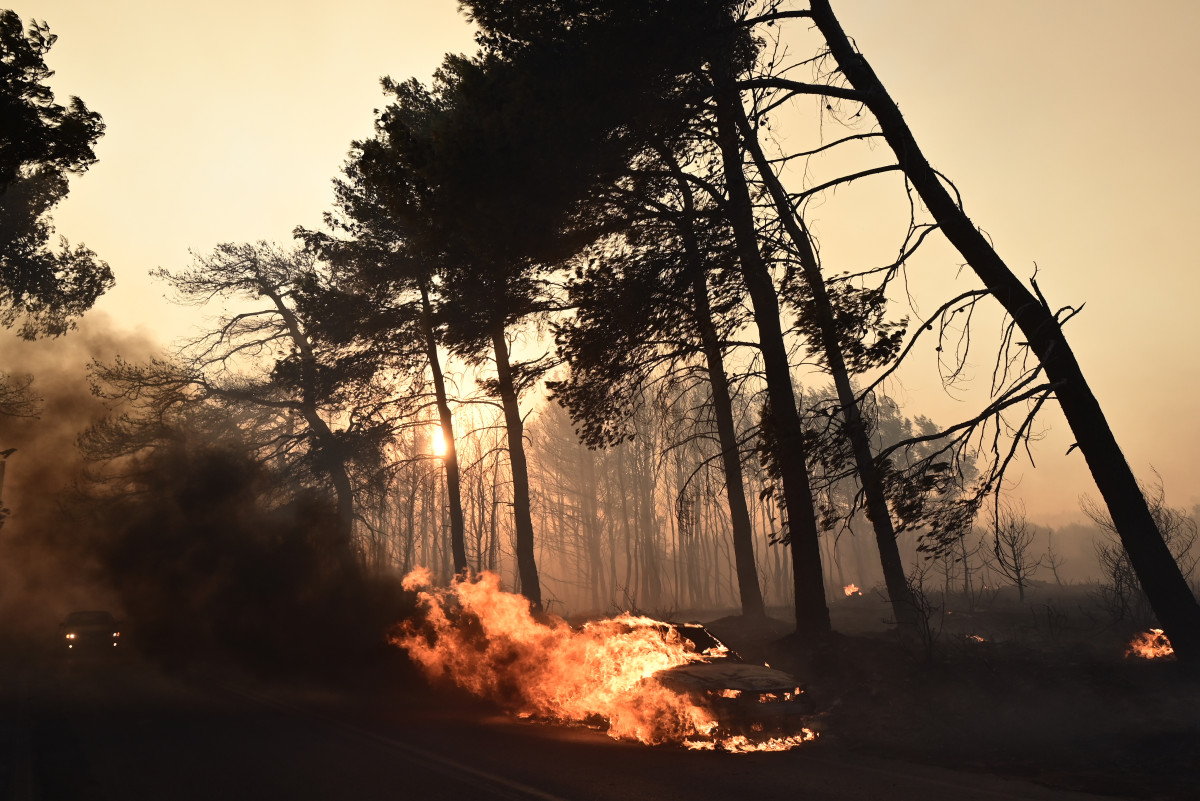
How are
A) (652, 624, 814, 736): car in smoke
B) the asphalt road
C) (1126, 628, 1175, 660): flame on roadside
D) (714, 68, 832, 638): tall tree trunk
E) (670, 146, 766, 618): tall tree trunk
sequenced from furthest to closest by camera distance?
(670, 146, 766, 618): tall tree trunk
(714, 68, 832, 638): tall tree trunk
(1126, 628, 1175, 660): flame on roadside
(652, 624, 814, 736): car in smoke
the asphalt road

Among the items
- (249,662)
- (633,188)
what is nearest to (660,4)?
(633,188)

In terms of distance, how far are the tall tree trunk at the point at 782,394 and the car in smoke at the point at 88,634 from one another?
21.2 meters

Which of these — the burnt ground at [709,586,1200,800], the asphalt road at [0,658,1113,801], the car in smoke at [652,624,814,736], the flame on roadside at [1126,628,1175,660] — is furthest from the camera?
the flame on roadside at [1126,628,1175,660]

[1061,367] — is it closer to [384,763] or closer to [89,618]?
[384,763]

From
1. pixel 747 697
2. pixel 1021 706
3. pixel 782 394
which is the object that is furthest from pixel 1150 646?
pixel 747 697

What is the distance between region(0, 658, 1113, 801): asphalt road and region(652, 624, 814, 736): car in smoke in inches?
13.8

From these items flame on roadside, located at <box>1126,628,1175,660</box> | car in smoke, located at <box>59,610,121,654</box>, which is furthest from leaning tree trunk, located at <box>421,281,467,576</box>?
flame on roadside, located at <box>1126,628,1175,660</box>

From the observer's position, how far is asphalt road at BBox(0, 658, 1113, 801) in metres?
7.37

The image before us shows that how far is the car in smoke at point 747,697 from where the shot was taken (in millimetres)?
9180

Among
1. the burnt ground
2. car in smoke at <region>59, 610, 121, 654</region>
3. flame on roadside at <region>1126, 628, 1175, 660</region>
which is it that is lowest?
the burnt ground

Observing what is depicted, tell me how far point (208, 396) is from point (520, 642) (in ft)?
57.6

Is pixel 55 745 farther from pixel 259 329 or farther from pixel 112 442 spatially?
pixel 259 329

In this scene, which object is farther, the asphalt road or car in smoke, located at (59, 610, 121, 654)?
car in smoke, located at (59, 610, 121, 654)

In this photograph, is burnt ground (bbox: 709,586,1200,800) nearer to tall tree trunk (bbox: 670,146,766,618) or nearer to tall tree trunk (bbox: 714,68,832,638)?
tall tree trunk (bbox: 714,68,832,638)
